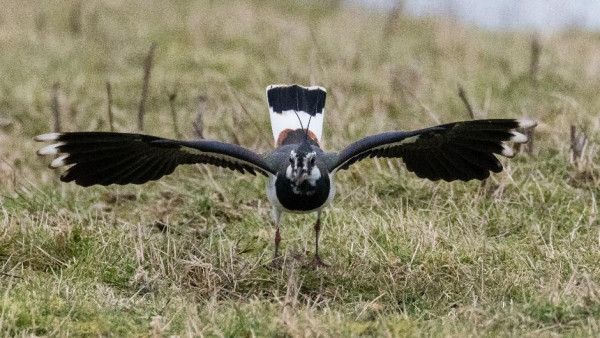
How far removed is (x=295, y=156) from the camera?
5.13m

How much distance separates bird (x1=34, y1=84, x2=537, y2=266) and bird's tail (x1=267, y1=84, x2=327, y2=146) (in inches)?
14.5

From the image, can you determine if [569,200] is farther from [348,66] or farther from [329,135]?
[348,66]

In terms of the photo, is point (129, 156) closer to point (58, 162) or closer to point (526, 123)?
point (58, 162)

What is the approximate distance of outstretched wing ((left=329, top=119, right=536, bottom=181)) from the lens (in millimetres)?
5344

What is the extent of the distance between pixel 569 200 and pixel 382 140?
163 cm

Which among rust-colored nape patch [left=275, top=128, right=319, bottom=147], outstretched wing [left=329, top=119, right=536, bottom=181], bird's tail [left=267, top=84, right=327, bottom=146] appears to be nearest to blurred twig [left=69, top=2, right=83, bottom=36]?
bird's tail [left=267, top=84, right=327, bottom=146]

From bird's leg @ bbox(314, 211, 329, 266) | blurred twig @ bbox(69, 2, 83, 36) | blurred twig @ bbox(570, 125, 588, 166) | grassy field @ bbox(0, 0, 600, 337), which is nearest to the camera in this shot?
grassy field @ bbox(0, 0, 600, 337)

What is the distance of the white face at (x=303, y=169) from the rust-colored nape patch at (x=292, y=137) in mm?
861

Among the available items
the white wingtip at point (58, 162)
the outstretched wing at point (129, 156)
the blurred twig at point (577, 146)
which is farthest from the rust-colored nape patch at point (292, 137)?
the blurred twig at point (577, 146)

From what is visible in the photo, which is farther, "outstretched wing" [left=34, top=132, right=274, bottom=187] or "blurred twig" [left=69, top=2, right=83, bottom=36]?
"blurred twig" [left=69, top=2, right=83, bottom=36]

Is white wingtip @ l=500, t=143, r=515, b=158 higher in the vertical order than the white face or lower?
higher

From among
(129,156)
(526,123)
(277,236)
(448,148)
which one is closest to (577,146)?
(448,148)

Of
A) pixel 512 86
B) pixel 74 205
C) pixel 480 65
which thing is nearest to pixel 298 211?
pixel 74 205

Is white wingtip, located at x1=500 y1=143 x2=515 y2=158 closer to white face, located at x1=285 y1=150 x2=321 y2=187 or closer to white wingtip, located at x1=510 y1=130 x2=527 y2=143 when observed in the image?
white wingtip, located at x1=510 y1=130 x2=527 y2=143
